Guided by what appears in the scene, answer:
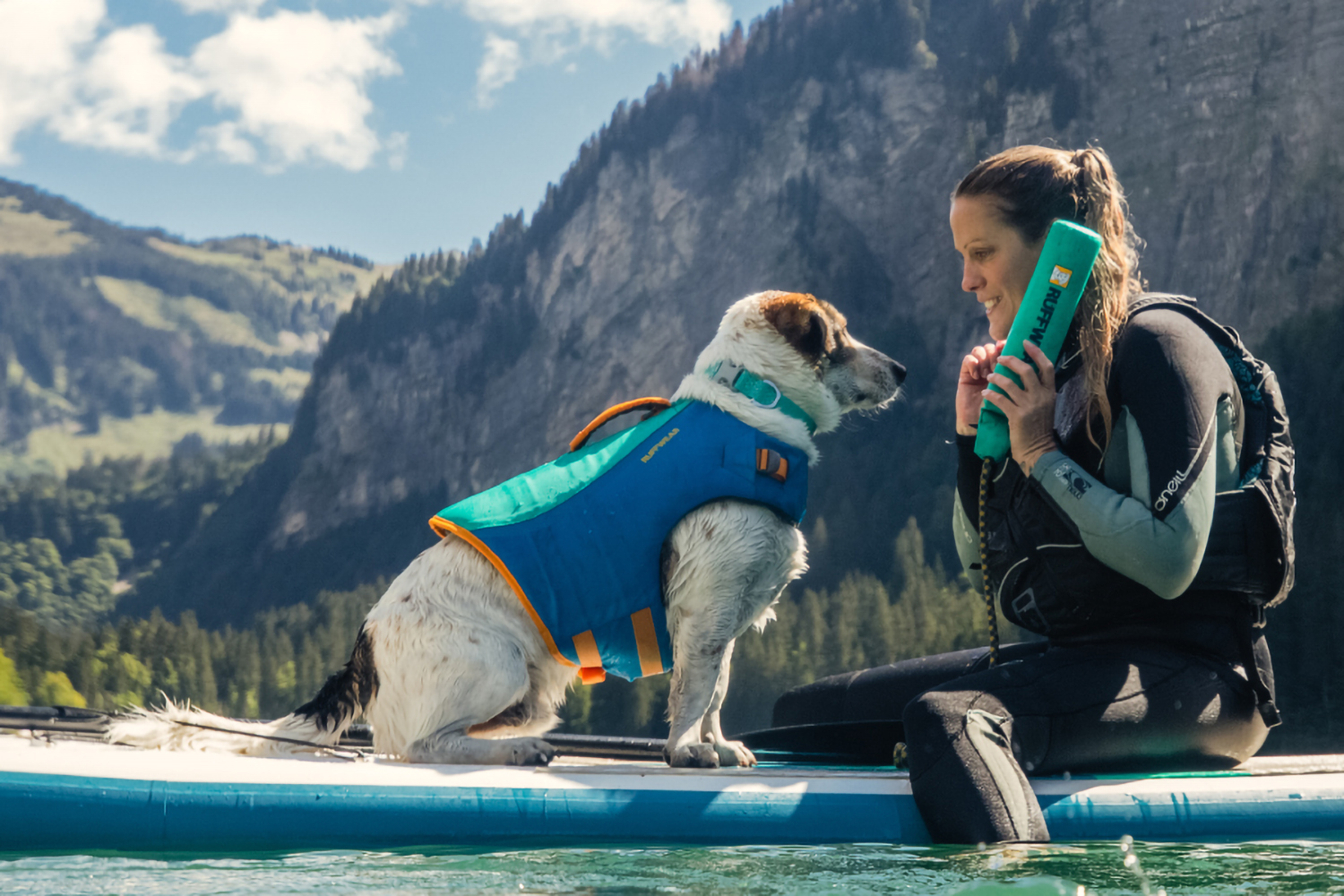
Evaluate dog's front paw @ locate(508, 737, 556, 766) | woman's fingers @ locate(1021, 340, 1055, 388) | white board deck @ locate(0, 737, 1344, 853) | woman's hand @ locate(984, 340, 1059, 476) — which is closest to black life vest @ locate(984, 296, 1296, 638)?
woman's hand @ locate(984, 340, 1059, 476)

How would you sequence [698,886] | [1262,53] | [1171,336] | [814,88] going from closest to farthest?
[698,886] → [1171,336] → [1262,53] → [814,88]

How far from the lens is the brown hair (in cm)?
380

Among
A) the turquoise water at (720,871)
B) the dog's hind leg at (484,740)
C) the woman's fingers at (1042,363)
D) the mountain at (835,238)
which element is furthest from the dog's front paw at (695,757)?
the mountain at (835,238)

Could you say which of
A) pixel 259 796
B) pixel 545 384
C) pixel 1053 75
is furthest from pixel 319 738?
pixel 545 384

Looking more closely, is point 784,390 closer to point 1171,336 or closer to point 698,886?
point 1171,336

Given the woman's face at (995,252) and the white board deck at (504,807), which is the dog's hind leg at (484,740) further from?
the woman's face at (995,252)

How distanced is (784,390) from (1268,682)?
8.50 feet

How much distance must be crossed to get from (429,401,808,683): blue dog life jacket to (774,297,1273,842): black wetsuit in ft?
4.41

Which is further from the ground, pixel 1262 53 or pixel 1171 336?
pixel 1262 53

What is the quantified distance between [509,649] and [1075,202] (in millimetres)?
2760

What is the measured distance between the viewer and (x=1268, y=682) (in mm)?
3742

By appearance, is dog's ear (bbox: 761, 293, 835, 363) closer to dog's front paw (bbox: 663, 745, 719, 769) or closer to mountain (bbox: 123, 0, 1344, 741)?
dog's front paw (bbox: 663, 745, 719, 769)

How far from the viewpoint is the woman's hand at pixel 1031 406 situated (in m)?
3.63

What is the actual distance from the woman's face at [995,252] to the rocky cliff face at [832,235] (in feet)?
304
